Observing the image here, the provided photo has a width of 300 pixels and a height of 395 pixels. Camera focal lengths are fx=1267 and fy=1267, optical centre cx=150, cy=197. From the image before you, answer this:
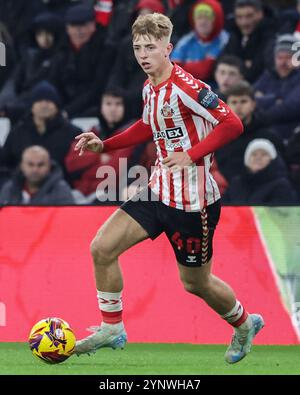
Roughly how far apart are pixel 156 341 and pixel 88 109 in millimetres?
5127

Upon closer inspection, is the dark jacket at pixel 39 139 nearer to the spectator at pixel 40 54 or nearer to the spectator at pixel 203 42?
the spectator at pixel 40 54

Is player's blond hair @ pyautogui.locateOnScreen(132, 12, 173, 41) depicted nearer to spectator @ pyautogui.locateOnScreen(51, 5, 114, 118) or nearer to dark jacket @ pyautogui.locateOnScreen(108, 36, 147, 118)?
dark jacket @ pyautogui.locateOnScreen(108, 36, 147, 118)

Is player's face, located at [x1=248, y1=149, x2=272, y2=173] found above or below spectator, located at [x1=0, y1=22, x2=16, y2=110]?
below

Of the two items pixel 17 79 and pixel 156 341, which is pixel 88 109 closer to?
pixel 17 79

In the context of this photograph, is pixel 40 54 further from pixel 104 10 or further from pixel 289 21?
pixel 289 21

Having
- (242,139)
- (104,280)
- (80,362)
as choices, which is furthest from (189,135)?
(242,139)

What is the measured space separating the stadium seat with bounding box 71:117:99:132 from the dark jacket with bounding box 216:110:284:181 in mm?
2010

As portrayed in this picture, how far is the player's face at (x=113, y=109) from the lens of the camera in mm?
14703

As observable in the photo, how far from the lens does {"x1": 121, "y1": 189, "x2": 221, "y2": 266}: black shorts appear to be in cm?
932

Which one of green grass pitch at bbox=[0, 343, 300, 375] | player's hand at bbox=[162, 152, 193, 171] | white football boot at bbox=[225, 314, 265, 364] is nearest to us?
player's hand at bbox=[162, 152, 193, 171]

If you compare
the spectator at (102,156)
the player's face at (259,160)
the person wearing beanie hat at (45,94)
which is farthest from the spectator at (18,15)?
the player's face at (259,160)

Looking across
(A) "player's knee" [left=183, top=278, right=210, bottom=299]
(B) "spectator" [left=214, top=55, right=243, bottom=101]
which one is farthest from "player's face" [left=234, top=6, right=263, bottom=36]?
(A) "player's knee" [left=183, top=278, right=210, bottom=299]

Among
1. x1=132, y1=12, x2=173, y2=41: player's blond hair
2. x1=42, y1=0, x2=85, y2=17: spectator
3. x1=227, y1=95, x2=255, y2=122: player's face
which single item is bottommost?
x1=227, y1=95, x2=255, y2=122: player's face

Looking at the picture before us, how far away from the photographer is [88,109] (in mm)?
15609
